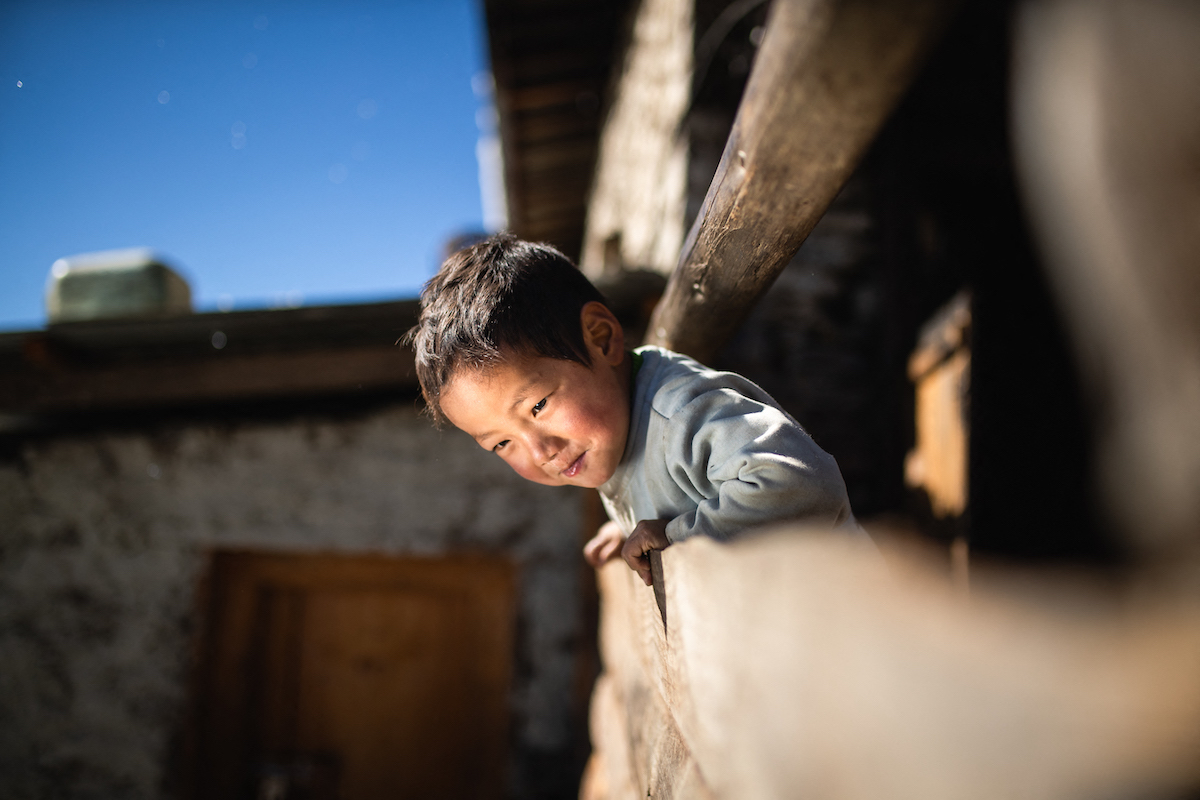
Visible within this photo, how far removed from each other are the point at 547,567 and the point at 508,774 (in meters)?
0.83

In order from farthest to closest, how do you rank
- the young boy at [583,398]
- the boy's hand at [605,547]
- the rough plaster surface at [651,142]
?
1. the rough plaster surface at [651,142]
2. the boy's hand at [605,547]
3. the young boy at [583,398]

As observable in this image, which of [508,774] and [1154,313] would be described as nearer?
[1154,313]

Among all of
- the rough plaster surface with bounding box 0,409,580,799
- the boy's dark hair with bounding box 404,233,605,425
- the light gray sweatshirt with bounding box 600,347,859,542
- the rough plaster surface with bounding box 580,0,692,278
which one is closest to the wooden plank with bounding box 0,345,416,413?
the rough plaster surface with bounding box 0,409,580,799

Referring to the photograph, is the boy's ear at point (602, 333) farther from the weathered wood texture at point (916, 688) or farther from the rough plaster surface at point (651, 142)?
the rough plaster surface at point (651, 142)

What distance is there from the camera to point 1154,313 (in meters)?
0.49

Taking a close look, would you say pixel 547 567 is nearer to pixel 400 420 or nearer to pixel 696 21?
pixel 400 420

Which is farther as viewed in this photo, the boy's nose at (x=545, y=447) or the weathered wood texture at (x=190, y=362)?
the weathered wood texture at (x=190, y=362)

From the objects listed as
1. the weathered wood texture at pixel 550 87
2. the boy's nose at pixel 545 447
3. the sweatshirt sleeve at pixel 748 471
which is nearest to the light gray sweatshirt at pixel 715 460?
the sweatshirt sleeve at pixel 748 471

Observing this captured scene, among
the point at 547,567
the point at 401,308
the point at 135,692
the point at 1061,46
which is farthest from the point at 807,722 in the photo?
the point at 135,692

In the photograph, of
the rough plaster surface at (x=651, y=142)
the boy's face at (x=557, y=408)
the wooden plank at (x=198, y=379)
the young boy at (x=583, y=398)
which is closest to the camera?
the young boy at (x=583, y=398)

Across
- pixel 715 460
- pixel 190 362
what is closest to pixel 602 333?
pixel 715 460

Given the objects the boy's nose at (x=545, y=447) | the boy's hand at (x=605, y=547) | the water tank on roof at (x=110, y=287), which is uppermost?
the water tank on roof at (x=110, y=287)

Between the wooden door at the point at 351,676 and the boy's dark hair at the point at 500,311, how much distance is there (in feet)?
6.21

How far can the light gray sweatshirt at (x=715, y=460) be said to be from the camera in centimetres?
76
